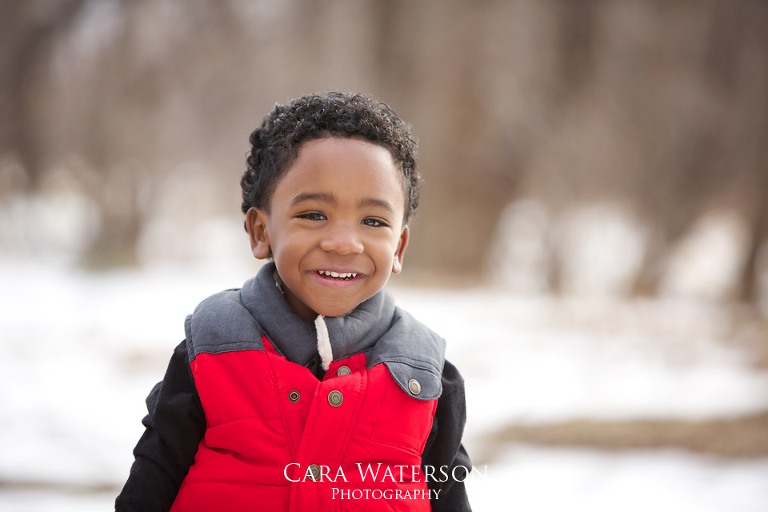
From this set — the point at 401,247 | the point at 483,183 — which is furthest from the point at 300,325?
the point at 483,183

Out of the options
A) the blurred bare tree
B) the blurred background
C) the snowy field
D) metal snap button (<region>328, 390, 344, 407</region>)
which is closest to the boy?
metal snap button (<region>328, 390, 344, 407</region>)

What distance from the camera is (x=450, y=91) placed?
4.50 metres

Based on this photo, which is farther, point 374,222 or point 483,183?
point 483,183

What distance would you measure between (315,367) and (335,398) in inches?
3.5

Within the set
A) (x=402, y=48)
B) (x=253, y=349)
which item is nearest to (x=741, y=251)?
(x=402, y=48)

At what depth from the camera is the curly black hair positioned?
2.77 ft

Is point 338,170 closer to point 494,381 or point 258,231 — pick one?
point 258,231

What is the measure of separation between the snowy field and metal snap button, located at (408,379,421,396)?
1038 mm

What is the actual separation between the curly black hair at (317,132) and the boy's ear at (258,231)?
0.05 ft

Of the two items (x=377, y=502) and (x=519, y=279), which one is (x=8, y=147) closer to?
(x=519, y=279)

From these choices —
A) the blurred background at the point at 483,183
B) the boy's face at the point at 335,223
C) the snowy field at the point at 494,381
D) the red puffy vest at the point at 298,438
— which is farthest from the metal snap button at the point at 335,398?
the blurred background at the point at 483,183

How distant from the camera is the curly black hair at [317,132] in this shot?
0.85 m

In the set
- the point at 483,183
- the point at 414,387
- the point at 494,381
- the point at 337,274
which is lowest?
the point at 414,387

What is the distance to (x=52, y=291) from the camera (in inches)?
157
